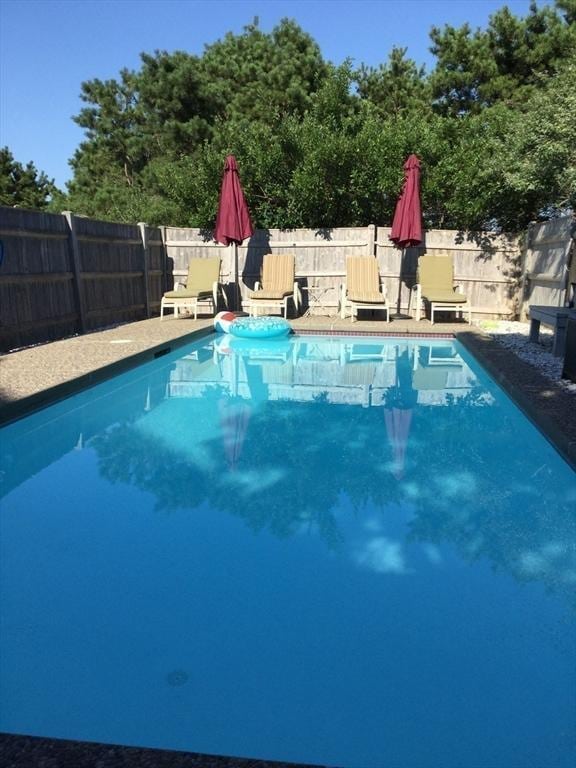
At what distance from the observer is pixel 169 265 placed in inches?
439

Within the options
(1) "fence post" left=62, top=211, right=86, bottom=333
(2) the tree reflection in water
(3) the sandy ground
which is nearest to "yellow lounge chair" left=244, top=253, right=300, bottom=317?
(1) "fence post" left=62, top=211, right=86, bottom=333

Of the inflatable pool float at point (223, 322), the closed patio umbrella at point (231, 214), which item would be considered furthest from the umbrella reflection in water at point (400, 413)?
the closed patio umbrella at point (231, 214)

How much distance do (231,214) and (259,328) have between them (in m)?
2.51

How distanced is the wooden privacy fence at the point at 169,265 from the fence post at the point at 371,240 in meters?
0.02

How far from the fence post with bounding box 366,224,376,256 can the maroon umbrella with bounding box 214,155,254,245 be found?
2.25 m

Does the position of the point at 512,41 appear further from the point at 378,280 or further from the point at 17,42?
the point at 17,42

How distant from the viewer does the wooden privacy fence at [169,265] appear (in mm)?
7000

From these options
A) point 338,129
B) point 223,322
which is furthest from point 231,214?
point 338,129

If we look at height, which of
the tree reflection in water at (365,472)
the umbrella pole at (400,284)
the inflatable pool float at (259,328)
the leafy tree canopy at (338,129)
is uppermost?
the leafy tree canopy at (338,129)

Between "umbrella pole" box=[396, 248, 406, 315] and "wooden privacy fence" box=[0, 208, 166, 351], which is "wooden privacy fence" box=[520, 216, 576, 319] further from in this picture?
"wooden privacy fence" box=[0, 208, 166, 351]

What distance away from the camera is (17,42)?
11.5 metres

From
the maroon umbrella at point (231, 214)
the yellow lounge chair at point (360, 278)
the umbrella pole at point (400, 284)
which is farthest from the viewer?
the umbrella pole at point (400, 284)

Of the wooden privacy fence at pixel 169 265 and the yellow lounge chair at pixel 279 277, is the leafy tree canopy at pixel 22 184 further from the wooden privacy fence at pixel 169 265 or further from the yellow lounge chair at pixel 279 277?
the yellow lounge chair at pixel 279 277

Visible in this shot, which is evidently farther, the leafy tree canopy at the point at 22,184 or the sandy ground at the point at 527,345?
the leafy tree canopy at the point at 22,184
